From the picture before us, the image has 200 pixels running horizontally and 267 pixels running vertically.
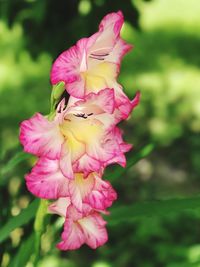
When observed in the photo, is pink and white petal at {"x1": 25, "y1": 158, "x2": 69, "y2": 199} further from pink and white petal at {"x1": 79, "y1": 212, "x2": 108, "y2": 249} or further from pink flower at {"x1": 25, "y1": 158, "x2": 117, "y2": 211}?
pink and white petal at {"x1": 79, "y1": 212, "x2": 108, "y2": 249}

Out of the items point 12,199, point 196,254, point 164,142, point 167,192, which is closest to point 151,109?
point 164,142

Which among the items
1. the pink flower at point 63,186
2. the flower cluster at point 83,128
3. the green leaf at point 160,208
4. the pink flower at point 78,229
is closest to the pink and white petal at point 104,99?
the flower cluster at point 83,128

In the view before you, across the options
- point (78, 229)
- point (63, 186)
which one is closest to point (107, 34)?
point (63, 186)

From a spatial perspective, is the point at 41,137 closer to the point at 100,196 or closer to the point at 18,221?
the point at 100,196

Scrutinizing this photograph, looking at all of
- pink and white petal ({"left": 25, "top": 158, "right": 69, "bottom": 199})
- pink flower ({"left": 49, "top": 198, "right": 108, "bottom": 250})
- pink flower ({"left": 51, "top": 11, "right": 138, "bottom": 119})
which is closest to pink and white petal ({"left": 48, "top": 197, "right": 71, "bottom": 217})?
pink flower ({"left": 49, "top": 198, "right": 108, "bottom": 250})

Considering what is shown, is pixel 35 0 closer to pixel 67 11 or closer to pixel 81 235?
pixel 67 11

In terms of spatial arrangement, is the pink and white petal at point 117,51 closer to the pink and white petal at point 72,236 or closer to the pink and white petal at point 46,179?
the pink and white petal at point 46,179
